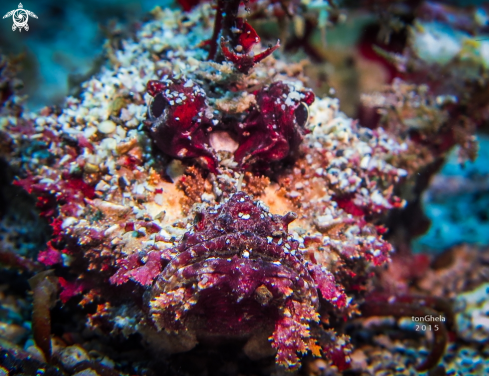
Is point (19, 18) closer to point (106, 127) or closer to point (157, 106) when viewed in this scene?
point (106, 127)

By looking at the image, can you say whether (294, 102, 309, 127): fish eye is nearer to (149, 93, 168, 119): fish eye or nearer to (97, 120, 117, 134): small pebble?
(149, 93, 168, 119): fish eye

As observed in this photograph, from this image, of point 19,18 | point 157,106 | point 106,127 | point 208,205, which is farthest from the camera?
point 19,18

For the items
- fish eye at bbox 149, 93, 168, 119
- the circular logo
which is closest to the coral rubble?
fish eye at bbox 149, 93, 168, 119

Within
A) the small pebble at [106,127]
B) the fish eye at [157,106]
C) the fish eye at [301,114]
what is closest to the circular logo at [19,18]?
the small pebble at [106,127]

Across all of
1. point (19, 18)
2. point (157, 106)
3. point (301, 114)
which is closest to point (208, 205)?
point (157, 106)

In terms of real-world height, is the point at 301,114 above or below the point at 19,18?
below

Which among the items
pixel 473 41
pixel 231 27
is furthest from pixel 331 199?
pixel 473 41

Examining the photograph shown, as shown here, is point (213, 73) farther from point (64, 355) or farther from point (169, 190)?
point (64, 355)
